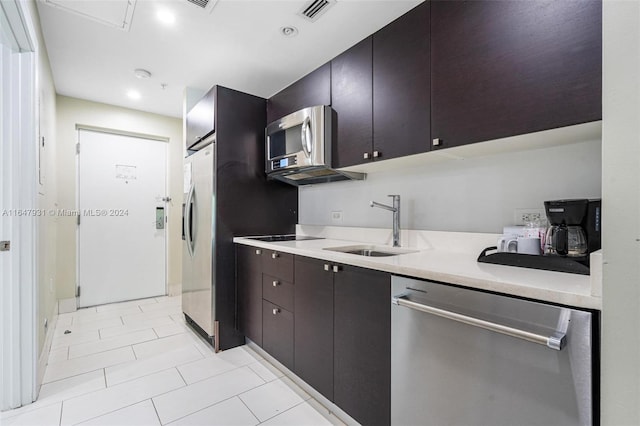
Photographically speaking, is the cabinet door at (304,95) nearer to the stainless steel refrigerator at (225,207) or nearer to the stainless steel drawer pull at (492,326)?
the stainless steel refrigerator at (225,207)

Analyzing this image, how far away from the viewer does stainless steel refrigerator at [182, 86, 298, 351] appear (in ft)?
7.86

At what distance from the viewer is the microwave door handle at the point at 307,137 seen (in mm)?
2049

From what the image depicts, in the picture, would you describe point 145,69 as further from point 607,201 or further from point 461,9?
point 607,201

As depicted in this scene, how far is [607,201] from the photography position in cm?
63

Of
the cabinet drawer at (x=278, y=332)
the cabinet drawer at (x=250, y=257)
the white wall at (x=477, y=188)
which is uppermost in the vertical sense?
the white wall at (x=477, y=188)

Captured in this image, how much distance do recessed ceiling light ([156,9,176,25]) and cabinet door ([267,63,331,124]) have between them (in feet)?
2.86

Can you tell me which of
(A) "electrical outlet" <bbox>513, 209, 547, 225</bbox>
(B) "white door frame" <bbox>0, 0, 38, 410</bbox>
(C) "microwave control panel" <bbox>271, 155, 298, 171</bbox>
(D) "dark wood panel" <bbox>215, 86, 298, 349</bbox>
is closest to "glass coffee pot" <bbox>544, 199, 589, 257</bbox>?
(A) "electrical outlet" <bbox>513, 209, 547, 225</bbox>

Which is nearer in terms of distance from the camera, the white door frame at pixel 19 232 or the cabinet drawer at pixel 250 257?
the white door frame at pixel 19 232

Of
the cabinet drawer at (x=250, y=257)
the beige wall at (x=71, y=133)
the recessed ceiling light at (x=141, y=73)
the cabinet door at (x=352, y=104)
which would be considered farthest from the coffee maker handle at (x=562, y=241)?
the beige wall at (x=71, y=133)

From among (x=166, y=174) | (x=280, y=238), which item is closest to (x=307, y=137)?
(x=280, y=238)

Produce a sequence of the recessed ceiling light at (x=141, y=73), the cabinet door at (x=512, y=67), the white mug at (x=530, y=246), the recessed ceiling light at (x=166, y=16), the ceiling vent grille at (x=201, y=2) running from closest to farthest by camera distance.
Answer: the cabinet door at (x=512, y=67)
the white mug at (x=530, y=246)
the ceiling vent grille at (x=201, y=2)
the recessed ceiling light at (x=166, y=16)
the recessed ceiling light at (x=141, y=73)

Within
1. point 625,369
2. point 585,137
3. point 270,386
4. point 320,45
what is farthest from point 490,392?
point 320,45

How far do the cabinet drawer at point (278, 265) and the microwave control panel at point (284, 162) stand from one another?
66 cm

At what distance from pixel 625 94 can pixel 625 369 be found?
55 centimetres
